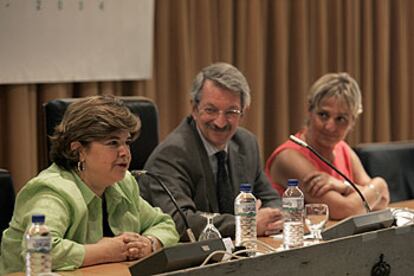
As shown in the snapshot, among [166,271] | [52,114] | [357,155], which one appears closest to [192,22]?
[357,155]

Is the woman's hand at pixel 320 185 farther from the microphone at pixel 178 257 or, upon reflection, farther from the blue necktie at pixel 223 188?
the microphone at pixel 178 257

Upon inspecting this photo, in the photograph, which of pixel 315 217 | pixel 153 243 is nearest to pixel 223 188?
pixel 315 217

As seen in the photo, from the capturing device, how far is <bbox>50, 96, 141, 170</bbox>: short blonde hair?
289 cm

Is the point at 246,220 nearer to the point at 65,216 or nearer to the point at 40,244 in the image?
the point at 65,216

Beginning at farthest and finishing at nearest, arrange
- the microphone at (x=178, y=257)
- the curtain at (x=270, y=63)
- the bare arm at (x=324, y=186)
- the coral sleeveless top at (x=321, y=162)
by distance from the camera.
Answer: the curtain at (x=270, y=63) < the coral sleeveless top at (x=321, y=162) < the bare arm at (x=324, y=186) < the microphone at (x=178, y=257)

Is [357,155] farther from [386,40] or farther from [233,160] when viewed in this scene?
[386,40]

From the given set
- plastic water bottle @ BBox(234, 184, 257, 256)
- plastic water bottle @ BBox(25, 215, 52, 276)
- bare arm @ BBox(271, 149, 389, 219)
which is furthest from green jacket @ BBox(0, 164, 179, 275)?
bare arm @ BBox(271, 149, 389, 219)

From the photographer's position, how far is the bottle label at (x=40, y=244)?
87.0 inches

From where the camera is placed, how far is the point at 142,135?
3.70 meters

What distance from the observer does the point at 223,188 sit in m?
3.58

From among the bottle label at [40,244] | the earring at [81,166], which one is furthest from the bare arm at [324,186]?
the bottle label at [40,244]

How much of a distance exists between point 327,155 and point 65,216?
1.66 m

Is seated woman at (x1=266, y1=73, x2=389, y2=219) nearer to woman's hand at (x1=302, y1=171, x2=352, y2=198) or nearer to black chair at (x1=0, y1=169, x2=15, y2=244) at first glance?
woman's hand at (x1=302, y1=171, x2=352, y2=198)

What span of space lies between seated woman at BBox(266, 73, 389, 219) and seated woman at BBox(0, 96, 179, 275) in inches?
37.5
